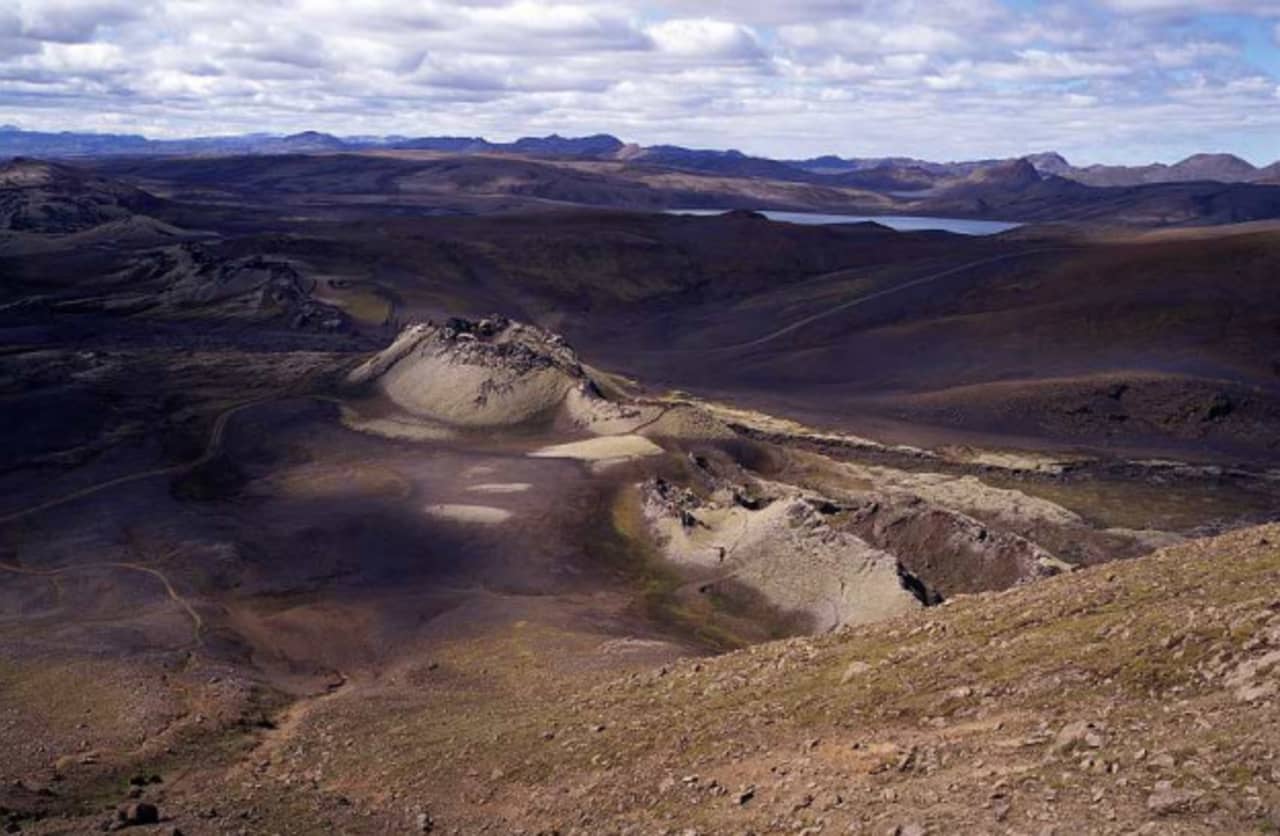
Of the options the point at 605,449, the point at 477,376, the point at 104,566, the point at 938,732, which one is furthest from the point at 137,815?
the point at 477,376

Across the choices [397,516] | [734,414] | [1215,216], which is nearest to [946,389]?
[734,414]

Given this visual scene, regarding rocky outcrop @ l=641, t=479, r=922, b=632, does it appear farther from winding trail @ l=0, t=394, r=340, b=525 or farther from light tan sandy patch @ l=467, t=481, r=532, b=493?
winding trail @ l=0, t=394, r=340, b=525

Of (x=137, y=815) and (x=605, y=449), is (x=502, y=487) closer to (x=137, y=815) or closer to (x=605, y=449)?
(x=605, y=449)

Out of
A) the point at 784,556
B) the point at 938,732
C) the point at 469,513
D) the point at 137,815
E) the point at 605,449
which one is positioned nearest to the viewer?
the point at 938,732

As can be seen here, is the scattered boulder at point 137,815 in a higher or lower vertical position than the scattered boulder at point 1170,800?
lower

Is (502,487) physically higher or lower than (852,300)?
lower

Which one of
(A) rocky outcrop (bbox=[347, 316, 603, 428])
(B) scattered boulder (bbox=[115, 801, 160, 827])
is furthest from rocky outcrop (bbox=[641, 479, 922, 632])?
(B) scattered boulder (bbox=[115, 801, 160, 827])

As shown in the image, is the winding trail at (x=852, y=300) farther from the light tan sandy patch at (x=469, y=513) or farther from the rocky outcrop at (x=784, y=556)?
the light tan sandy patch at (x=469, y=513)

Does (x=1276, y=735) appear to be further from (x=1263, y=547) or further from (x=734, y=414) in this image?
(x=734, y=414)

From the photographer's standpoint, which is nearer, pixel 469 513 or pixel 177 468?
pixel 469 513

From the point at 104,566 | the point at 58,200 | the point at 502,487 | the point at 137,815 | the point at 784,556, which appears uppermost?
the point at 58,200

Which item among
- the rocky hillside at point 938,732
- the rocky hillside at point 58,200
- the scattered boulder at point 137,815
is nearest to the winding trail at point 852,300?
the rocky hillside at point 938,732

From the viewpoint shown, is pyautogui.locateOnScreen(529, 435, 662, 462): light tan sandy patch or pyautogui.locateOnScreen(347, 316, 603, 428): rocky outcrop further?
pyautogui.locateOnScreen(347, 316, 603, 428): rocky outcrop
